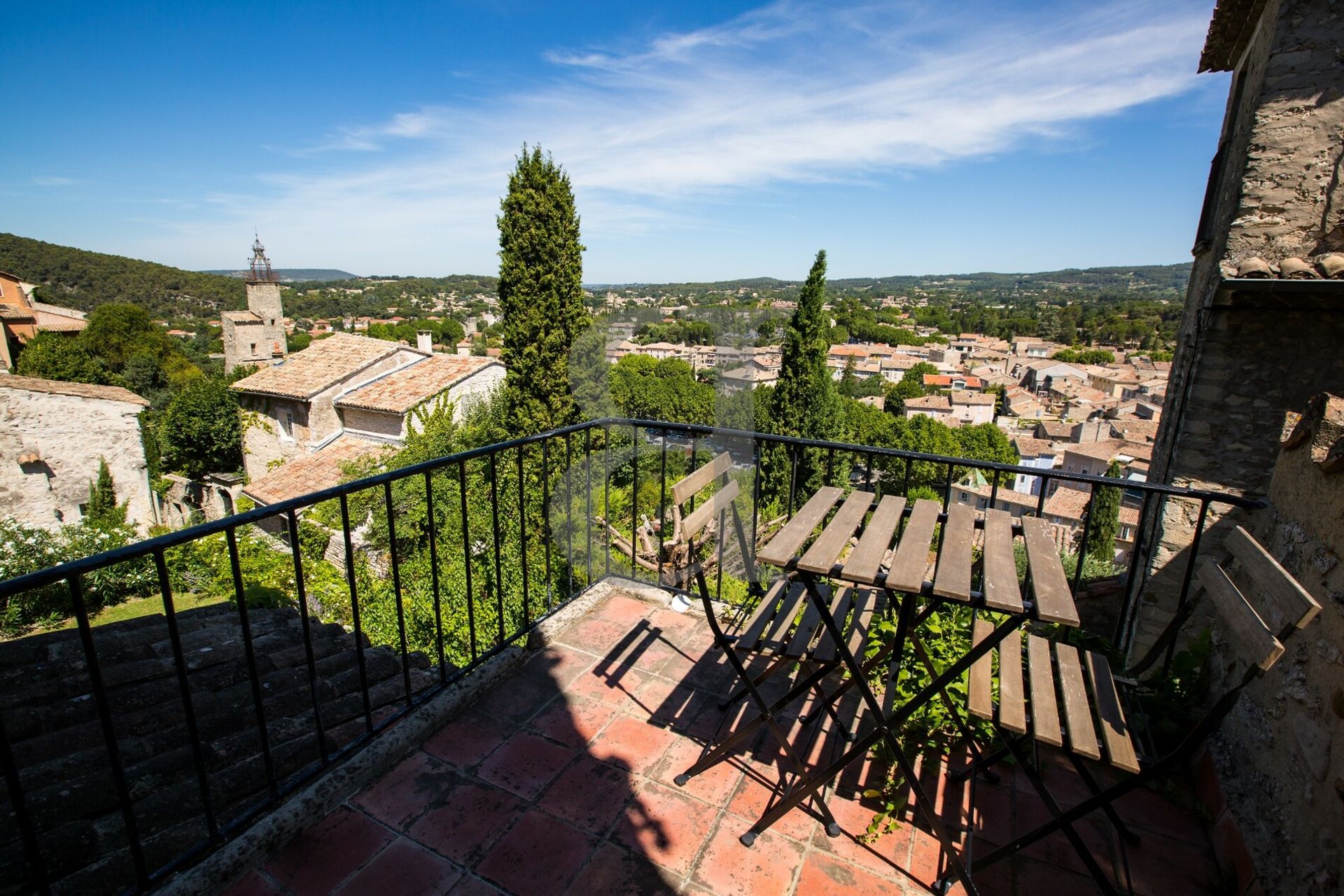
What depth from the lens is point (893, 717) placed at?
1.78 metres

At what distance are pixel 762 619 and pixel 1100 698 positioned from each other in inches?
42.3

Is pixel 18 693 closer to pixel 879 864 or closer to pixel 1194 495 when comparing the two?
pixel 879 864

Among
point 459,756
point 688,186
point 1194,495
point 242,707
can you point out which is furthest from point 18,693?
point 688,186

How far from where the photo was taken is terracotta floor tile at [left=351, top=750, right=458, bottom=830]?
6.54 feet

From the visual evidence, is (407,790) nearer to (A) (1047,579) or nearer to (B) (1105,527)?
(A) (1047,579)

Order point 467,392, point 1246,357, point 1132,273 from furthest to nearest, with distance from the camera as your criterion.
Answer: point 1132,273 → point 467,392 → point 1246,357

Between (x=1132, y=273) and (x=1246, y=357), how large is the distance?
491 ft

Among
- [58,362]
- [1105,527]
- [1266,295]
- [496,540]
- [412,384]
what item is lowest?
[1105,527]

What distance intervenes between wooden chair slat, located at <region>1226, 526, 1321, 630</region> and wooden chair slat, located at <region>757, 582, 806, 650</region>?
1.32 meters

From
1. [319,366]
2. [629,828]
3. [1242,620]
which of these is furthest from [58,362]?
[1242,620]

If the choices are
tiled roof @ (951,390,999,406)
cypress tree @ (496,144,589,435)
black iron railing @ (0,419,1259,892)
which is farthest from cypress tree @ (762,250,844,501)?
tiled roof @ (951,390,999,406)

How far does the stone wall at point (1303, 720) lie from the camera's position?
60.8 inches

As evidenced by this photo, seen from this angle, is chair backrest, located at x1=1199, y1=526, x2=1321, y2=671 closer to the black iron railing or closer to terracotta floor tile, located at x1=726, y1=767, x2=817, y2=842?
the black iron railing

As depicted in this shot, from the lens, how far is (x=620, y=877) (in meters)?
1.80
